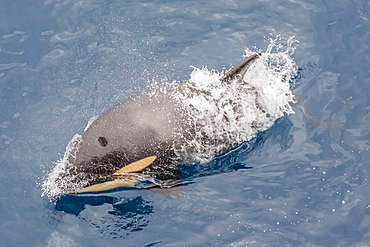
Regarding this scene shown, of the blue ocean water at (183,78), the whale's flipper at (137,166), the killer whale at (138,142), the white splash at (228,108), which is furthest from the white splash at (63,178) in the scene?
the white splash at (228,108)

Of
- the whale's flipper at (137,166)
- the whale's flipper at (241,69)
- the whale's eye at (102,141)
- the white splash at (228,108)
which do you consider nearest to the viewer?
the whale's eye at (102,141)

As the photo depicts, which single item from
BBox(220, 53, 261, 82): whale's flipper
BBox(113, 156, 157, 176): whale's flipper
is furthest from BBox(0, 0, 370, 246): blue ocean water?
BBox(220, 53, 261, 82): whale's flipper

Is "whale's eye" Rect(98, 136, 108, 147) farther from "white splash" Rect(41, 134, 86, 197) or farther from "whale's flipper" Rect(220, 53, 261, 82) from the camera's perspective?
"whale's flipper" Rect(220, 53, 261, 82)

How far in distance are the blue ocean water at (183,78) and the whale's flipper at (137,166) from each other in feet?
1.95

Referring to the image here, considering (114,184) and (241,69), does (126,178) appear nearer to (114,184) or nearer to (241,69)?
(114,184)

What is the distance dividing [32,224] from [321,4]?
22.9 ft

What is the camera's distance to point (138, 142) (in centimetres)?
596

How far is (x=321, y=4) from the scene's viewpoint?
8.94 m

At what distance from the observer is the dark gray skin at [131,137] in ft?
19.5

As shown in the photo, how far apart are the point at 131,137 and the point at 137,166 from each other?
47cm

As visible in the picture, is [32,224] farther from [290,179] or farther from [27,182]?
[290,179]

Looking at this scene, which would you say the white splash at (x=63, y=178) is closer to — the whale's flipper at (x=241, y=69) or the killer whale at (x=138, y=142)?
the killer whale at (x=138, y=142)

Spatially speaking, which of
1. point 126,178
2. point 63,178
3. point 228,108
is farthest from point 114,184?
point 228,108

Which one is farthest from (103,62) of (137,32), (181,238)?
(181,238)
